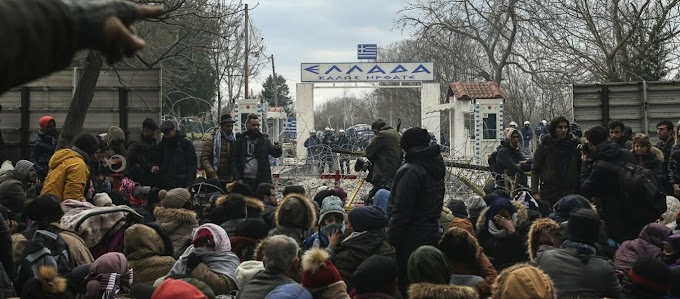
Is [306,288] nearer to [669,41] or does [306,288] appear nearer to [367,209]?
[367,209]

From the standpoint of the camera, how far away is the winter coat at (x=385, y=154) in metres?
12.2

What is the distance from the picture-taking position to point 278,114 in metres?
35.6

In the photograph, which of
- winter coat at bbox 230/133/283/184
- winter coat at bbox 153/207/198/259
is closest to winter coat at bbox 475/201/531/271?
winter coat at bbox 153/207/198/259

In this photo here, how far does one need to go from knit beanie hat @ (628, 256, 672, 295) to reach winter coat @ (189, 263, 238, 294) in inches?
103

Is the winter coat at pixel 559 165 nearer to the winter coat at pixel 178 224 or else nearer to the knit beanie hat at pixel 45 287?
the winter coat at pixel 178 224

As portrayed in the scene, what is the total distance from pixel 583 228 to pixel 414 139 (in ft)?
5.84

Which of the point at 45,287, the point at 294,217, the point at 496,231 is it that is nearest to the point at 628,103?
the point at 496,231

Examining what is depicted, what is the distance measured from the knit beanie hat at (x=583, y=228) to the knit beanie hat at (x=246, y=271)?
215 cm

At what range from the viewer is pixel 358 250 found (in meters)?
6.76

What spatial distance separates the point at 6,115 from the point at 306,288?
10898 millimetres

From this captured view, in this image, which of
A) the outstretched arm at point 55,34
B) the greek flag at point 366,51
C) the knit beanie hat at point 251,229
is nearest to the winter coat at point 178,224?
the knit beanie hat at point 251,229

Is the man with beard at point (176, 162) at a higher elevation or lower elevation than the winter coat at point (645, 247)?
higher

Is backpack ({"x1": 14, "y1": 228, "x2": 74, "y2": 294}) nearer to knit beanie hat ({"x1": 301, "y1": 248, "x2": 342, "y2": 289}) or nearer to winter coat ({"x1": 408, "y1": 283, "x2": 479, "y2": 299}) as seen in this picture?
knit beanie hat ({"x1": 301, "y1": 248, "x2": 342, "y2": 289})

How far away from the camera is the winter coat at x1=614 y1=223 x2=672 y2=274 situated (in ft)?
22.9
